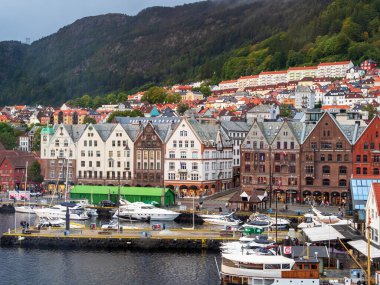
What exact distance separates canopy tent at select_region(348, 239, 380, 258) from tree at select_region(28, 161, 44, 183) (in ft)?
234

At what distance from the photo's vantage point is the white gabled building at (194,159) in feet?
357

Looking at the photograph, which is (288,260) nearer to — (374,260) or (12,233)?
(374,260)

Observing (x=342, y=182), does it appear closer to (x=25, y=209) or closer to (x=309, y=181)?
(x=309, y=181)

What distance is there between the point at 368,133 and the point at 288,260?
47130 mm

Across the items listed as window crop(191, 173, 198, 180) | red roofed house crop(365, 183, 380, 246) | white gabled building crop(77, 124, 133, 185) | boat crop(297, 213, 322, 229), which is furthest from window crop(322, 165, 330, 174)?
red roofed house crop(365, 183, 380, 246)

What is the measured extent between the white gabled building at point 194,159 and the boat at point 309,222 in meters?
26.8

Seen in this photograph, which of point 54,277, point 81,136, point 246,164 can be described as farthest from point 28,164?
point 54,277

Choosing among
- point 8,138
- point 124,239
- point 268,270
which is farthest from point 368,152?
point 8,138

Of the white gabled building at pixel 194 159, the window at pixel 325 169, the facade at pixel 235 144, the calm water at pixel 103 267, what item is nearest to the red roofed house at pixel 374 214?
the calm water at pixel 103 267

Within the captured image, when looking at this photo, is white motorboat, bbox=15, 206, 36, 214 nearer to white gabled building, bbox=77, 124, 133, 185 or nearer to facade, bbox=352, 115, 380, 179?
white gabled building, bbox=77, 124, 133, 185

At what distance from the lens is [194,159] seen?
109 meters

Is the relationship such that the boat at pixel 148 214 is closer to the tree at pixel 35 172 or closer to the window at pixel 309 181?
the window at pixel 309 181

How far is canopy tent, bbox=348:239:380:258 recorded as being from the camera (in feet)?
180

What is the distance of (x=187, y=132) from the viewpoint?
10981cm
